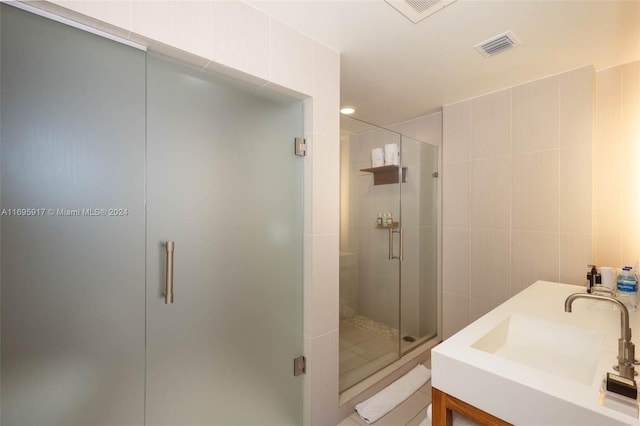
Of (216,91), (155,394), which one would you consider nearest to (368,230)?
(216,91)

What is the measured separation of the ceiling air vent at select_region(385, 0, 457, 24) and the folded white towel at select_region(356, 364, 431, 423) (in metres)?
2.27

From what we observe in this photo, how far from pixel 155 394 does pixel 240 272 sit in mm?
579

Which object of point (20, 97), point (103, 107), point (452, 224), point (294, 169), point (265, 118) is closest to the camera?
point (20, 97)

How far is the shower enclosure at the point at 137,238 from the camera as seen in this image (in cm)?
91

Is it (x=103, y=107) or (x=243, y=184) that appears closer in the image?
(x=103, y=107)

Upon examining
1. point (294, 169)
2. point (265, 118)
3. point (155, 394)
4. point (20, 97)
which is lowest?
point (155, 394)

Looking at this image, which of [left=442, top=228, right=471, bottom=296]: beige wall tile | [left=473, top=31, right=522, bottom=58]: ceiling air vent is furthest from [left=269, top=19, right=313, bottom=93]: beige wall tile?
[left=442, top=228, right=471, bottom=296]: beige wall tile

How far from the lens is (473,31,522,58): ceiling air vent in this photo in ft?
5.19

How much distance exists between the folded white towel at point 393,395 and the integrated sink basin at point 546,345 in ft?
3.16

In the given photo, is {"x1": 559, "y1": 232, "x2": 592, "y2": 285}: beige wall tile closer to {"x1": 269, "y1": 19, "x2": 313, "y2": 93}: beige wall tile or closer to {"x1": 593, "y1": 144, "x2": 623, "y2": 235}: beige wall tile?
{"x1": 593, "y1": 144, "x2": 623, "y2": 235}: beige wall tile

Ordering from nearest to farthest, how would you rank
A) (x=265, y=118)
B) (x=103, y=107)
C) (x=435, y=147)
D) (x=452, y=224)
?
1. (x=103, y=107)
2. (x=265, y=118)
3. (x=452, y=224)
4. (x=435, y=147)

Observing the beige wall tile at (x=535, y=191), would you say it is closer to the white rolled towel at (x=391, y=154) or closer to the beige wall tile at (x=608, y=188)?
the beige wall tile at (x=608, y=188)

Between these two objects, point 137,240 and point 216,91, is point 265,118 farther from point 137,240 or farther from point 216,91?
point 137,240

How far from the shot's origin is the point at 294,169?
1602mm
